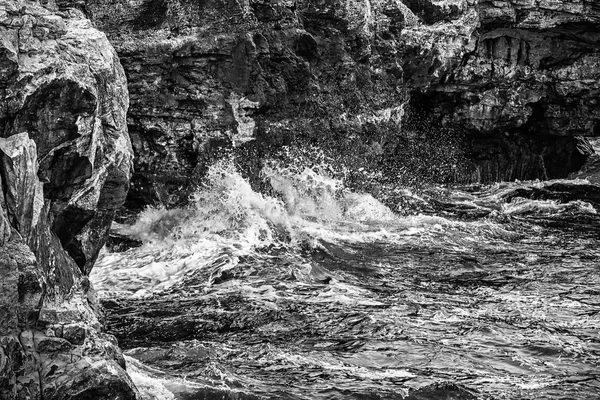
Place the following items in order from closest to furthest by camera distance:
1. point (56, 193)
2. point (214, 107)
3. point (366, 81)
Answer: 1. point (56, 193)
2. point (214, 107)
3. point (366, 81)

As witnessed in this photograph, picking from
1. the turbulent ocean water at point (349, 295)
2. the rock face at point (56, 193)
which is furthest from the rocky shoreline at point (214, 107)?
the turbulent ocean water at point (349, 295)

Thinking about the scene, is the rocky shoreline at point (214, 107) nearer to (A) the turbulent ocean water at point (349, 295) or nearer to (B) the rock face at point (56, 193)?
(B) the rock face at point (56, 193)

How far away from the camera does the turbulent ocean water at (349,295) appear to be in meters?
11.1

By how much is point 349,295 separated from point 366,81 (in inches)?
324

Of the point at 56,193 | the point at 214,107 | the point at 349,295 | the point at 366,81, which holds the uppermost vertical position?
the point at 366,81

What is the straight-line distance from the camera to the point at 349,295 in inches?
574

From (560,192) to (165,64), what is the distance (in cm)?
1220

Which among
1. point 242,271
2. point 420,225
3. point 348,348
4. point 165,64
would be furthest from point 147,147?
point 348,348

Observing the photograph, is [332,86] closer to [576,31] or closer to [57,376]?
[576,31]

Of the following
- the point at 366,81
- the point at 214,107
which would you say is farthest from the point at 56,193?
the point at 366,81

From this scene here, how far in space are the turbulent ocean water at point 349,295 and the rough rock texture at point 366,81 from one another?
1.16 meters

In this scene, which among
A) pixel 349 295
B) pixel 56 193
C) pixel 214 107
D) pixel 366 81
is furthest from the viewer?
pixel 366 81

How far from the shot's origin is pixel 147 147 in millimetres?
18422

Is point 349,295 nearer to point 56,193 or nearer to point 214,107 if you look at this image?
point 56,193
